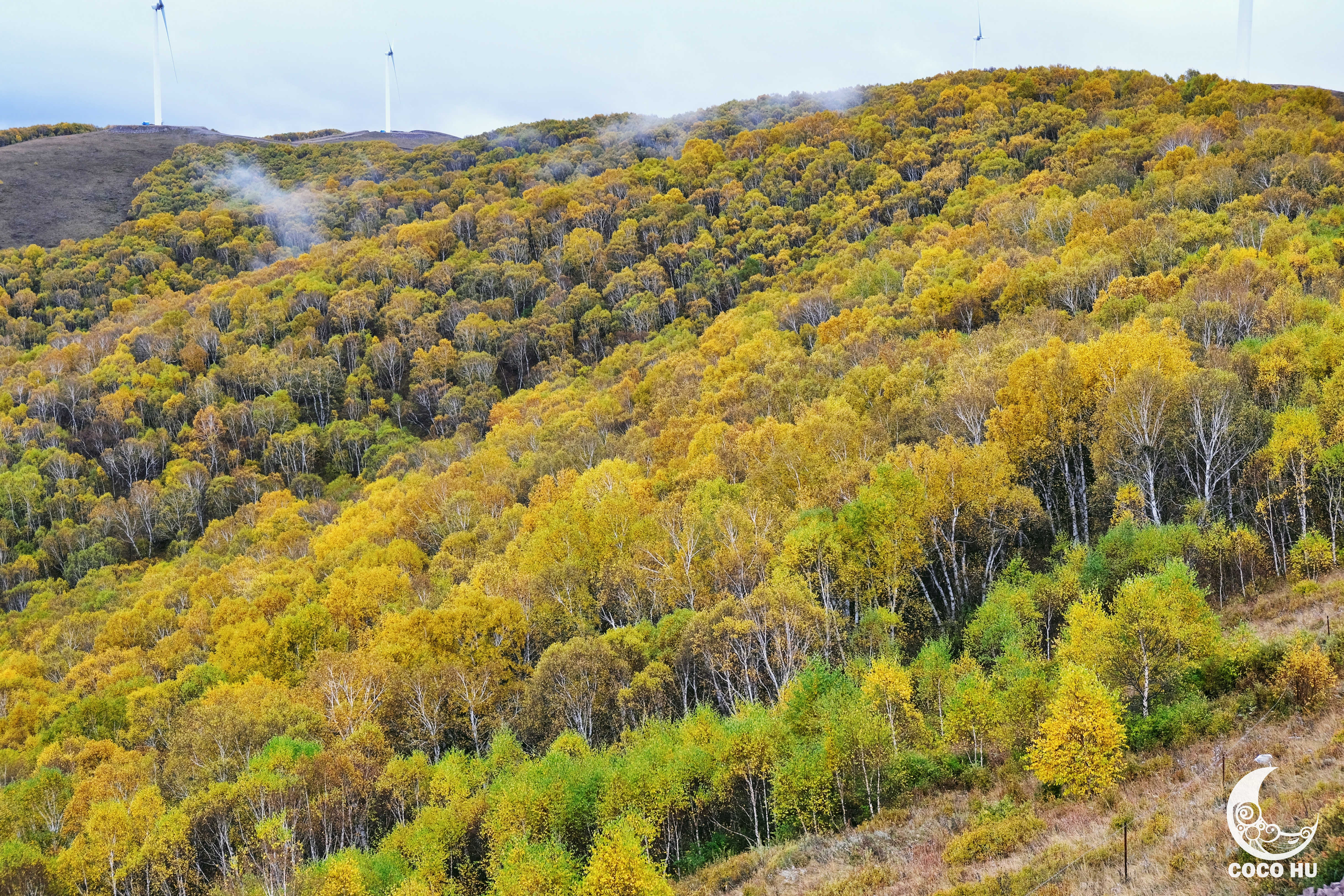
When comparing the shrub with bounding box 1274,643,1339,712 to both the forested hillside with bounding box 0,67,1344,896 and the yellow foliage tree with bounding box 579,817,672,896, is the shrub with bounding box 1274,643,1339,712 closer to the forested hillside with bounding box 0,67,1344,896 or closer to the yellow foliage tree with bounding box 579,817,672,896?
the forested hillside with bounding box 0,67,1344,896

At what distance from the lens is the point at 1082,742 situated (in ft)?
129

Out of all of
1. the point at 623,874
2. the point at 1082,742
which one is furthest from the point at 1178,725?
the point at 623,874

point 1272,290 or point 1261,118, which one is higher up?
point 1261,118

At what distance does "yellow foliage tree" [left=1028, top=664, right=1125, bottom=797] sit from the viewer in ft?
127

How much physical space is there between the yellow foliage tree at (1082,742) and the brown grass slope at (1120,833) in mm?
1074

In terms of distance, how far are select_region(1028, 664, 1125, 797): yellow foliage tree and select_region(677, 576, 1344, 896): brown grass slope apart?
42.3 inches

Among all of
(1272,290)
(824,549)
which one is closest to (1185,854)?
(824,549)

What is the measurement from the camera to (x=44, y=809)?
6769cm

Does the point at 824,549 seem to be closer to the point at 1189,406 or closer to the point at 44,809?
the point at 1189,406

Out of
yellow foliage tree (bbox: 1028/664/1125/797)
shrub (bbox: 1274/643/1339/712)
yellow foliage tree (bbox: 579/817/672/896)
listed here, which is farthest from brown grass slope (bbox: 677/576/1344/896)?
yellow foliage tree (bbox: 579/817/672/896)

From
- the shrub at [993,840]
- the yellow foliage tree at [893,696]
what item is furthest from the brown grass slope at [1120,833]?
the yellow foliage tree at [893,696]

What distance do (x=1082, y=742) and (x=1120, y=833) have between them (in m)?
5.79

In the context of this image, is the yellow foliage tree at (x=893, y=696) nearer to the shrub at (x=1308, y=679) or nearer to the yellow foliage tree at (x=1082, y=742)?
the yellow foliage tree at (x=1082, y=742)

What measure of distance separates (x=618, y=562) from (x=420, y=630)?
20237 mm
